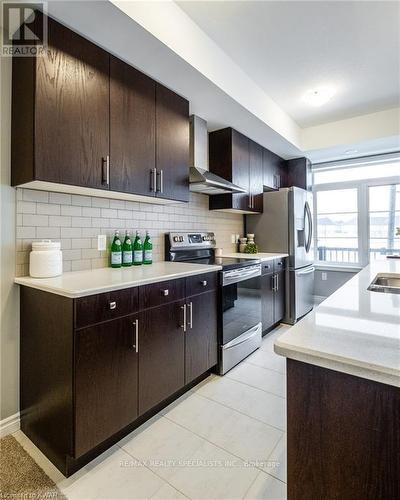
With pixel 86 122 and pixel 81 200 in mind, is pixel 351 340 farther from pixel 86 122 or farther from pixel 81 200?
pixel 81 200

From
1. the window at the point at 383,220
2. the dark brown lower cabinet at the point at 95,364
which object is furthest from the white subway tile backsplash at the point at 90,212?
the window at the point at 383,220

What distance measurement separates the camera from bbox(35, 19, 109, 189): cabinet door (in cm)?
151

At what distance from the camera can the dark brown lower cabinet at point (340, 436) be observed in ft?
2.29

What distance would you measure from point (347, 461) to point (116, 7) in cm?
211

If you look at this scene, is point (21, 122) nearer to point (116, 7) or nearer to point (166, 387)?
point (116, 7)

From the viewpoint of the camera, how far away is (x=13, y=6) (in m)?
1.45

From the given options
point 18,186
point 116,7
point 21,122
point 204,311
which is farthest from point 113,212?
point 116,7

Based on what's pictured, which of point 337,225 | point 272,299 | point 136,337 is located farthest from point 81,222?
point 337,225

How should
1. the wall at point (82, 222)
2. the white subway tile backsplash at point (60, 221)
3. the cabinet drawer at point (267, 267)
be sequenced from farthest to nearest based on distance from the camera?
the cabinet drawer at point (267, 267) < the white subway tile backsplash at point (60, 221) < the wall at point (82, 222)

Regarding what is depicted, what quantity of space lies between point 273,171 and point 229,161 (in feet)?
4.06

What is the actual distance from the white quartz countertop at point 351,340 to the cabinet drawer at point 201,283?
104cm

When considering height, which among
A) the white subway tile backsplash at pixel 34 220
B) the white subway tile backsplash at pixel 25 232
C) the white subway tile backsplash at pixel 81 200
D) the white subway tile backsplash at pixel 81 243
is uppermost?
the white subway tile backsplash at pixel 81 200

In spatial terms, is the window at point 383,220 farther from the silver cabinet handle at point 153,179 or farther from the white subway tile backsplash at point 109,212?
the white subway tile backsplash at point 109,212

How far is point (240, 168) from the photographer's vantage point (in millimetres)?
3281
